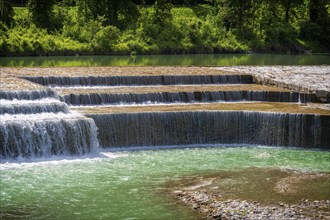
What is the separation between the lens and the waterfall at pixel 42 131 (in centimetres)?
1988

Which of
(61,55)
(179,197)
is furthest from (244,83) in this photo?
(61,55)

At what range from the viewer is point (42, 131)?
20328mm

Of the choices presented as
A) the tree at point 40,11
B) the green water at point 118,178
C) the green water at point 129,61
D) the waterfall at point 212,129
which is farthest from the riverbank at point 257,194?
the tree at point 40,11

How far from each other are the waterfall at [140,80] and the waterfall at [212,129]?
18.2ft

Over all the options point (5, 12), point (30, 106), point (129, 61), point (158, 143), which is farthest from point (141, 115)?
point (5, 12)

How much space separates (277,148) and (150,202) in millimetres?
8777

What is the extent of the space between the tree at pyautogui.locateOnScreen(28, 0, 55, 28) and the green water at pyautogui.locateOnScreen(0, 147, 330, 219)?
3179 cm

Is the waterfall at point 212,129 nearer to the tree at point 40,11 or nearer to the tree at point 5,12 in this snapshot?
the tree at point 5,12

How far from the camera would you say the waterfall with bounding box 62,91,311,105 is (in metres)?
24.3

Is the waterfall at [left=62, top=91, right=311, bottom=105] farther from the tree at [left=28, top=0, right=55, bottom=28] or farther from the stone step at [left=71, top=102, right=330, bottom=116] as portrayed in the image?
the tree at [left=28, top=0, right=55, bottom=28]

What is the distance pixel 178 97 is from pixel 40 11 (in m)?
28.4

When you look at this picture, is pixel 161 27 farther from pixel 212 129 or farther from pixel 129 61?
pixel 212 129

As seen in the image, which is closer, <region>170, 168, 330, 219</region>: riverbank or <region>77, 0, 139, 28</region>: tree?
<region>170, 168, 330, 219</region>: riverbank

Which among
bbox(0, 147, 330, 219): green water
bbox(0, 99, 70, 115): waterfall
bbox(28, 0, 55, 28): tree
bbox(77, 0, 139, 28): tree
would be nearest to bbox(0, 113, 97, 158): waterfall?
bbox(0, 99, 70, 115): waterfall
